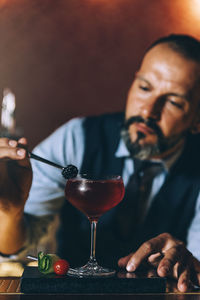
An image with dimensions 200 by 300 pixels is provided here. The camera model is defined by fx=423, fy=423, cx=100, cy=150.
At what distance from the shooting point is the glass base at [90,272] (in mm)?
1107

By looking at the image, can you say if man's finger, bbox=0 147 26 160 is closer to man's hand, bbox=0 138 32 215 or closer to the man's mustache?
man's hand, bbox=0 138 32 215

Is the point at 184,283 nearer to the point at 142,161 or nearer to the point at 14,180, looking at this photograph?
the point at 14,180

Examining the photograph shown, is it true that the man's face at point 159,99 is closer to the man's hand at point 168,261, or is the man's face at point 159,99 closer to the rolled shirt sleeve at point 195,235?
the rolled shirt sleeve at point 195,235

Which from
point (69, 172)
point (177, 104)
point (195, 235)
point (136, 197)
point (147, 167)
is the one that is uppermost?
point (177, 104)

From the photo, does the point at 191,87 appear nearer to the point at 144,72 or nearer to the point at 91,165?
the point at 144,72

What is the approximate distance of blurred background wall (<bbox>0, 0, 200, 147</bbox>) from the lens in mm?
3105

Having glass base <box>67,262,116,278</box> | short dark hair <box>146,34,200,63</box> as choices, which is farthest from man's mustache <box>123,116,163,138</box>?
glass base <box>67,262,116,278</box>

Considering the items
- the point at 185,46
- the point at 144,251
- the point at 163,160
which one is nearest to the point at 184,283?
the point at 144,251

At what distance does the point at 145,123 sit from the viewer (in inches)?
86.8

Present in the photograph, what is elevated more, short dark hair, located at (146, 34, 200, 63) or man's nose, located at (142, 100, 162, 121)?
short dark hair, located at (146, 34, 200, 63)

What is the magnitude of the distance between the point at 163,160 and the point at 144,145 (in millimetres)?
195

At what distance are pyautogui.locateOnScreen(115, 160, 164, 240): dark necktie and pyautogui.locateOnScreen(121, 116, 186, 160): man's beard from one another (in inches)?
2.7

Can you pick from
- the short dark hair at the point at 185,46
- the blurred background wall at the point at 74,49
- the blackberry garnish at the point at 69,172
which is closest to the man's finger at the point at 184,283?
the blackberry garnish at the point at 69,172

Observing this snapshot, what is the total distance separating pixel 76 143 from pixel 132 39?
1.39 metres
